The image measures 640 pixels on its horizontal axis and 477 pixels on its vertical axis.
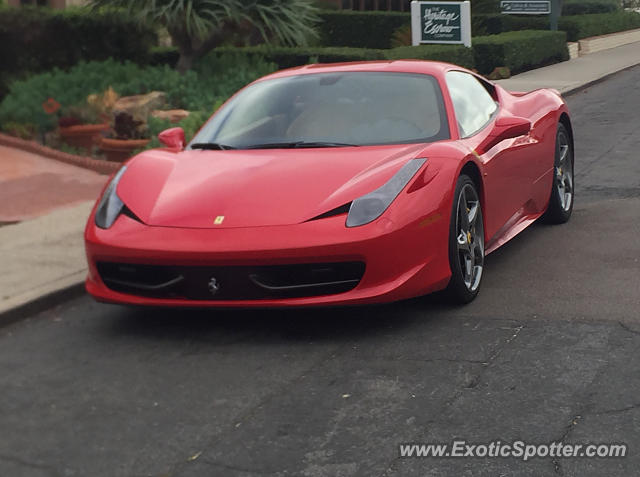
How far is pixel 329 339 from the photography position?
626 centimetres

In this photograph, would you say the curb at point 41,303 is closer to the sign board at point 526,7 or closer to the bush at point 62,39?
the bush at point 62,39

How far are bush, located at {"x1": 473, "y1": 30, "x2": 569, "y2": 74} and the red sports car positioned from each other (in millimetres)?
19282

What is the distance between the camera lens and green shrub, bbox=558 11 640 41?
116 feet

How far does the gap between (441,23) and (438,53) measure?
7.05 feet

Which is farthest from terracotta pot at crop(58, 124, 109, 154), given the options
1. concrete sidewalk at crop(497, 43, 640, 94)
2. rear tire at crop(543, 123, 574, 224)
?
concrete sidewalk at crop(497, 43, 640, 94)

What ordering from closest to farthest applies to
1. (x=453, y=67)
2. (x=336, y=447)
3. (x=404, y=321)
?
(x=336, y=447), (x=404, y=321), (x=453, y=67)

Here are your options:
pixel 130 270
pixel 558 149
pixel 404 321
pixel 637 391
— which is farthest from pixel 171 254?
pixel 558 149

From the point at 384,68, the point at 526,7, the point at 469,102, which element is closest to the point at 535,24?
the point at 526,7

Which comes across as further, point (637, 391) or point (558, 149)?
point (558, 149)

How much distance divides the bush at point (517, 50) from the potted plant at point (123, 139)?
1406 cm

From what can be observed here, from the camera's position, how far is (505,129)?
24.8ft

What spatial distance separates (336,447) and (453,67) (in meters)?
4.08

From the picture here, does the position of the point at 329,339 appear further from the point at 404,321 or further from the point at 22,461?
the point at 22,461

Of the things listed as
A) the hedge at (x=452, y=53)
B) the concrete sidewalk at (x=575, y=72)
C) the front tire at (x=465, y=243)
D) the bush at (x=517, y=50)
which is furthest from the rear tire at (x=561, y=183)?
the bush at (x=517, y=50)
